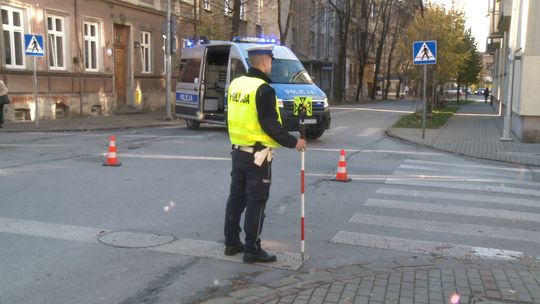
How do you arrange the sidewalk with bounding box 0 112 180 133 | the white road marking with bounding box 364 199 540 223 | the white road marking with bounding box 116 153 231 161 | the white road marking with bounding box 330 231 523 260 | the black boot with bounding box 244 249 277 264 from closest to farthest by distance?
the black boot with bounding box 244 249 277 264 < the white road marking with bounding box 330 231 523 260 < the white road marking with bounding box 364 199 540 223 < the white road marking with bounding box 116 153 231 161 < the sidewalk with bounding box 0 112 180 133

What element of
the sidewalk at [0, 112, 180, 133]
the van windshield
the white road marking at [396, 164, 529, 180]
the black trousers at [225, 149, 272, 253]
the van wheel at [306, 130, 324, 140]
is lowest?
the white road marking at [396, 164, 529, 180]

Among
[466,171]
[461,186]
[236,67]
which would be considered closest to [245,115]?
[461,186]

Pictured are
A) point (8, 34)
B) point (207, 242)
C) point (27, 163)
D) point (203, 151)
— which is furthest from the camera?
point (8, 34)

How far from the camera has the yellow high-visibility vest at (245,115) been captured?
4723 mm

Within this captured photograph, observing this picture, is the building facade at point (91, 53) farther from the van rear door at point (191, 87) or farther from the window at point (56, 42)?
the van rear door at point (191, 87)

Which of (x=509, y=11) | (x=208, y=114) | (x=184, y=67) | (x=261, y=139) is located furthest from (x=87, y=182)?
(x=509, y=11)

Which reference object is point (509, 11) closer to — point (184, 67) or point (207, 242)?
point (184, 67)

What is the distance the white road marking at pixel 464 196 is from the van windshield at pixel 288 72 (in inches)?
275

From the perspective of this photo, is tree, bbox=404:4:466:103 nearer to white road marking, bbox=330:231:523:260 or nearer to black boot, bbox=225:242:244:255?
white road marking, bbox=330:231:523:260

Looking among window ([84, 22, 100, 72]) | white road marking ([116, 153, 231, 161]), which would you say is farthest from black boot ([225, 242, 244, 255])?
window ([84, 22, 100, 72])

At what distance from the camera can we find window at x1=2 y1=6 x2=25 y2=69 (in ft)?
60.3

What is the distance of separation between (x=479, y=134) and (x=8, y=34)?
16.4 meters

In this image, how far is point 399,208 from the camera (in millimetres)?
7277

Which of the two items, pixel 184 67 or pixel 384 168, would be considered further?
pixel 184 67
